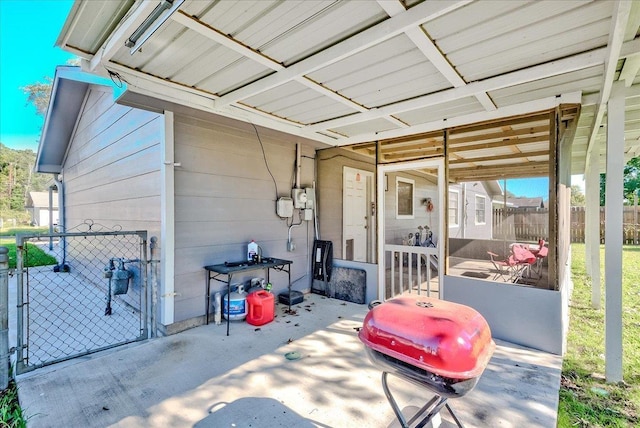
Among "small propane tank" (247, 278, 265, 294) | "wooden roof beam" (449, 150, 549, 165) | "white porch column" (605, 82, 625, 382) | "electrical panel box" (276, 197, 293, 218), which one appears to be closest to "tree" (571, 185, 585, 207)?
"wooden roof beam" (449, 150, 549, 165)

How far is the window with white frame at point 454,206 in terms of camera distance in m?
7.61

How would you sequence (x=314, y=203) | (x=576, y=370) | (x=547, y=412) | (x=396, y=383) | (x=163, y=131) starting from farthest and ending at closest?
1. (x=314, y=203)
2. (x=163, y=131)
3. (x=576, y=370)
4. (x=396, y=383)
5. (x=547, y=412)

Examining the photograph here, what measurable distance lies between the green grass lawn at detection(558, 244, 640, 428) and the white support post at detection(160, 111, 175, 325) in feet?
11.8

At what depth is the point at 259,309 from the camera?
12.1 feet

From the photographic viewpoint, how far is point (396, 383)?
245cm

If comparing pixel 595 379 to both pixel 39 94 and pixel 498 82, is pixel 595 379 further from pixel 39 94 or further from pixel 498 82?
pixel 39 94

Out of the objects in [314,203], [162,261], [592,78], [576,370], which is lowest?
[576,370]

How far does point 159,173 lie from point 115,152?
6.27 feet

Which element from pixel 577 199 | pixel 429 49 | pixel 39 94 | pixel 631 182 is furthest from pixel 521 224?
pixel 577 199

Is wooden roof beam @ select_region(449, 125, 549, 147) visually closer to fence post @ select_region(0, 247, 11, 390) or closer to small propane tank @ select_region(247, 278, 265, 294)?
small propane tank @ select_region(247, 278, 265, 294)

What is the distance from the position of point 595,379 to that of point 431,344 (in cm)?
230

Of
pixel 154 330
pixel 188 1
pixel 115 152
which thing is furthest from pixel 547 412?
pixel 115 152

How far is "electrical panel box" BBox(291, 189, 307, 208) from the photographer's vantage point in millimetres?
4828

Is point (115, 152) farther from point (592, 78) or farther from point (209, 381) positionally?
point (592, 78)
